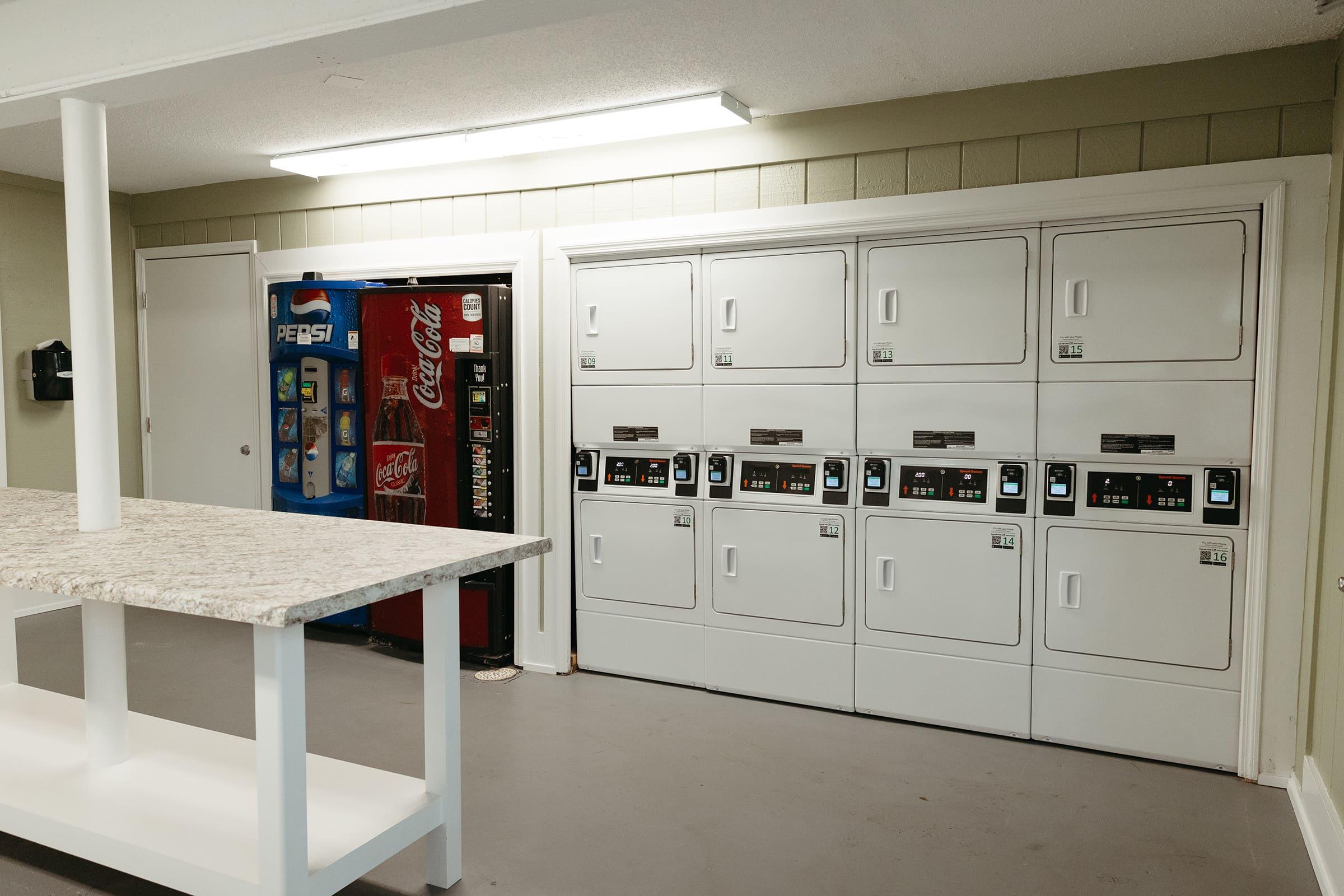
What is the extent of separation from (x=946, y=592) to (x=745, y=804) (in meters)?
1.33

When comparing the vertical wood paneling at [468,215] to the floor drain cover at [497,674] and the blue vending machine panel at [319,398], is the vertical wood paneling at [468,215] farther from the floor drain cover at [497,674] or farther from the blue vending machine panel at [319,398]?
the floor drain cover at [497,674]

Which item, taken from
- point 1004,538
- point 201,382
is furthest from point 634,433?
point 201,382

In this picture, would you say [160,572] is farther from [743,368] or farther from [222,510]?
[743,368]

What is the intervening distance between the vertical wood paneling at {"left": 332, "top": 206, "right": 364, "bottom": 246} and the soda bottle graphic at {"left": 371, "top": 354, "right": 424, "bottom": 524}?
0.86 meters

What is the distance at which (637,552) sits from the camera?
450 centimetres

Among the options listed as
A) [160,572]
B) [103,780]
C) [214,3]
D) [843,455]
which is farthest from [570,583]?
[214,3]

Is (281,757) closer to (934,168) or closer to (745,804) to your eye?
(745,804)

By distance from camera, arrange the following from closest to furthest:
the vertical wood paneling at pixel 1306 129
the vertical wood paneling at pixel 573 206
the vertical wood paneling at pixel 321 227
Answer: the vertical wood paneling at pixel 1306 129
the vertical wood paneling at pixel 573 206
the vertical wood paneling at pixel 321 227

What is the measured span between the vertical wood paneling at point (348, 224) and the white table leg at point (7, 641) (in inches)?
105

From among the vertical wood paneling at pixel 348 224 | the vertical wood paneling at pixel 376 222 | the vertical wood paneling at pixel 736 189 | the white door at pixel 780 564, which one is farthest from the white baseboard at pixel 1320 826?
the vertical wood paneling at pixel 348 224

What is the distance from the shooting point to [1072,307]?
3.59 metres

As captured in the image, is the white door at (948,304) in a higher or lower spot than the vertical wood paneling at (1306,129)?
lower

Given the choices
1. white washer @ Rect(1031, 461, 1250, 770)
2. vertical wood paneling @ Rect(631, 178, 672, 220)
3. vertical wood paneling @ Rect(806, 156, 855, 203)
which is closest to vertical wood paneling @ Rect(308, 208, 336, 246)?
vertical wood paneling @ Rect(631, 178, 672, 220)

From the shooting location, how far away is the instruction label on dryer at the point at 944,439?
380 cm
